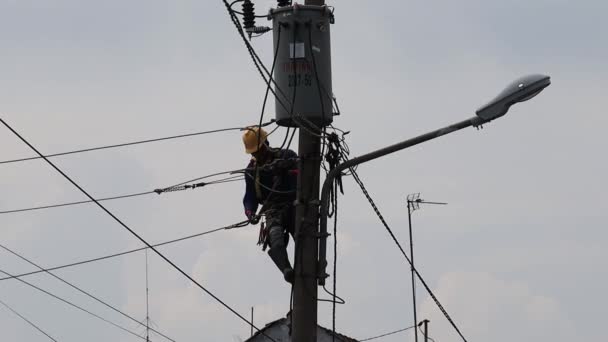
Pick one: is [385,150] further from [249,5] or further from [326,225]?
[249,5]

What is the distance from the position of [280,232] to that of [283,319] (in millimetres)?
1441

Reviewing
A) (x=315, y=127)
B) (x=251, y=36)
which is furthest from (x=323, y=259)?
(x=251, y=36)

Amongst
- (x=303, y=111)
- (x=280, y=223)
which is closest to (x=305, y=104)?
(x=303, y=111)

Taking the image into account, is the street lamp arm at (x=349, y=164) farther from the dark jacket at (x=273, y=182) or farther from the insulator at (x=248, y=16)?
the insulator at (x=248, y=16)

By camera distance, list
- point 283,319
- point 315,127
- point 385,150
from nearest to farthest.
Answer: point 385,150
point 315,127
point 283,319

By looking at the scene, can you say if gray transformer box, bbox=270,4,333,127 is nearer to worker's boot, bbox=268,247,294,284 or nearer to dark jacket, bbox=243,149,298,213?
dark jacket, bbox=243,149,298,213

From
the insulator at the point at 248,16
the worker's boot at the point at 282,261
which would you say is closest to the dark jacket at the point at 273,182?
the worker's boot at the point at 282,261

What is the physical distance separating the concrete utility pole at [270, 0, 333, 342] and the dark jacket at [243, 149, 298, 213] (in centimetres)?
49

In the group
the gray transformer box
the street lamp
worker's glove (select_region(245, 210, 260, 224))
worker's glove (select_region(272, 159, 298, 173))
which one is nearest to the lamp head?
the street lamp

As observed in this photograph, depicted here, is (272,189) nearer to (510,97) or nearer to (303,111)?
(303,111)

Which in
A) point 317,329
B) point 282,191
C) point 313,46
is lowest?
point 317,329

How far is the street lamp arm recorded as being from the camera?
1580 cm

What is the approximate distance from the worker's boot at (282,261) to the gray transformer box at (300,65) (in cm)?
156

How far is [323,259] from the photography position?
1712 cm
